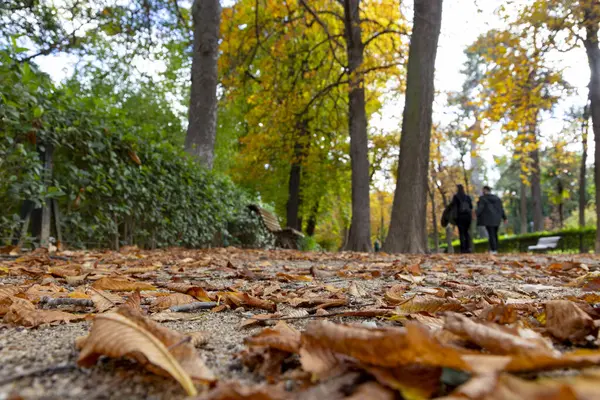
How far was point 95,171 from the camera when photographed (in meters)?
5.15

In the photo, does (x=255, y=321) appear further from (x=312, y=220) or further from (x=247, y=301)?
(x=312, y=220)

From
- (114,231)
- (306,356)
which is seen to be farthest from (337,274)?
(114,231)

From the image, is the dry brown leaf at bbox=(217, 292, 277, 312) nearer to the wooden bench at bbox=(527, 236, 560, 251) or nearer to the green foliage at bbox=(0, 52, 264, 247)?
the green foliage at bbox=(0, 52, 264, 247)

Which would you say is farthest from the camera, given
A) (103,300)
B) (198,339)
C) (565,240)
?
(565,240)

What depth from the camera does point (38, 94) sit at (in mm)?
4281

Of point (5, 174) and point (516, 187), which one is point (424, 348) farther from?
point (516, 187)

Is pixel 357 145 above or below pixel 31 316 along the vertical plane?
above

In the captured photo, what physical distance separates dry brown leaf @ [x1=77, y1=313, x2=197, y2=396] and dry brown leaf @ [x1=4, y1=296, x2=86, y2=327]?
0.62m

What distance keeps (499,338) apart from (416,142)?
24.8ft

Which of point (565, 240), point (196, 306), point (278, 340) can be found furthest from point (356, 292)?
point (565, 240)

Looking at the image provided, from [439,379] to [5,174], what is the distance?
14.4 ft

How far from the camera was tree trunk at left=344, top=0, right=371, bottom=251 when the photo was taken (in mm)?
10578

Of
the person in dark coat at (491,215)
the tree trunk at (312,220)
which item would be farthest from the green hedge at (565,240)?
the tree trunk at (312,220)

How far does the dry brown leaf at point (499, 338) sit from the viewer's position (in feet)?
2.64
